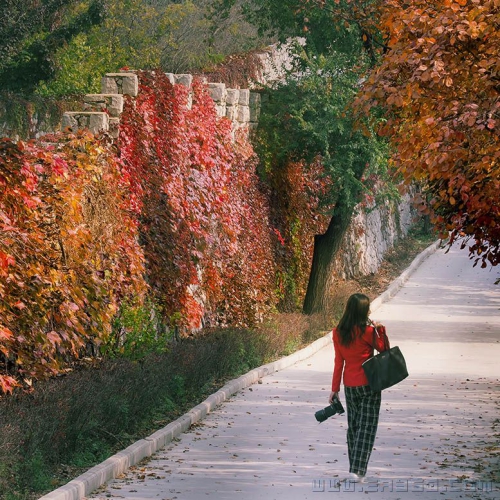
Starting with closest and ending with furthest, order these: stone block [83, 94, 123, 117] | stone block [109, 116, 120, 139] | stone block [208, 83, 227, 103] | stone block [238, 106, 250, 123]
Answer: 1. stone block [109, 116, 120, 139]
2. stone block [83, 94, 123, 117]
3. stone block [208, 83, 227, 103]
4. stone block [238, 106, 250, 123]

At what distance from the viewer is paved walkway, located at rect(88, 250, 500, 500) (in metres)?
9.43

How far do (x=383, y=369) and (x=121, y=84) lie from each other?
7.85 m

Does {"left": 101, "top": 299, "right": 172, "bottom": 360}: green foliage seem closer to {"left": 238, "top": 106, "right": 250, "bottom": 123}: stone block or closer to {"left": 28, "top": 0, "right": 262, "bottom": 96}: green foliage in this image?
{"left": 238, "top": 106, "right": 250, "bottom": 123}: stone block

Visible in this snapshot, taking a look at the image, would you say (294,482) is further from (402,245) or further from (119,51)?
(402,245)

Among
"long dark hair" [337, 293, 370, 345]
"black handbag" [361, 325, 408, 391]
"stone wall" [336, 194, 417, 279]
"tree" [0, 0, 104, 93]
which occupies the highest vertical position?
"tree" [0, 0, 104, 93]

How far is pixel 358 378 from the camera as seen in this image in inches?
391

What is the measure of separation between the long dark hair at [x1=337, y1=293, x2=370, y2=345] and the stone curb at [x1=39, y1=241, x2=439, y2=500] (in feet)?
7.43

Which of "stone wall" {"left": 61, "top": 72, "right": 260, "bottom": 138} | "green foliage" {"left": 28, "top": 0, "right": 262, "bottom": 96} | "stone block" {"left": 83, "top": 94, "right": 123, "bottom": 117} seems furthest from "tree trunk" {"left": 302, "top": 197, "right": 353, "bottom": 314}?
"green foliage" {"left": 28, "top": 0, "right": 262, "bottom": 96}

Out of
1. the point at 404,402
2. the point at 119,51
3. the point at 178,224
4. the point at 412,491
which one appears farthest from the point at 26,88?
the point at 412,491

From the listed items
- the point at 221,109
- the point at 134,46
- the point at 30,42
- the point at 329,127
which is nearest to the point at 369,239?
the point at 134,46

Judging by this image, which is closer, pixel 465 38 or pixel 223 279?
pixel 465 38

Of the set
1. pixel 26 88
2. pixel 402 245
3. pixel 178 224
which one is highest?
pixel 26 88

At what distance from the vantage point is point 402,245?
40031mm

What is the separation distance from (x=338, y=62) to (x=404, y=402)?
368 inches
